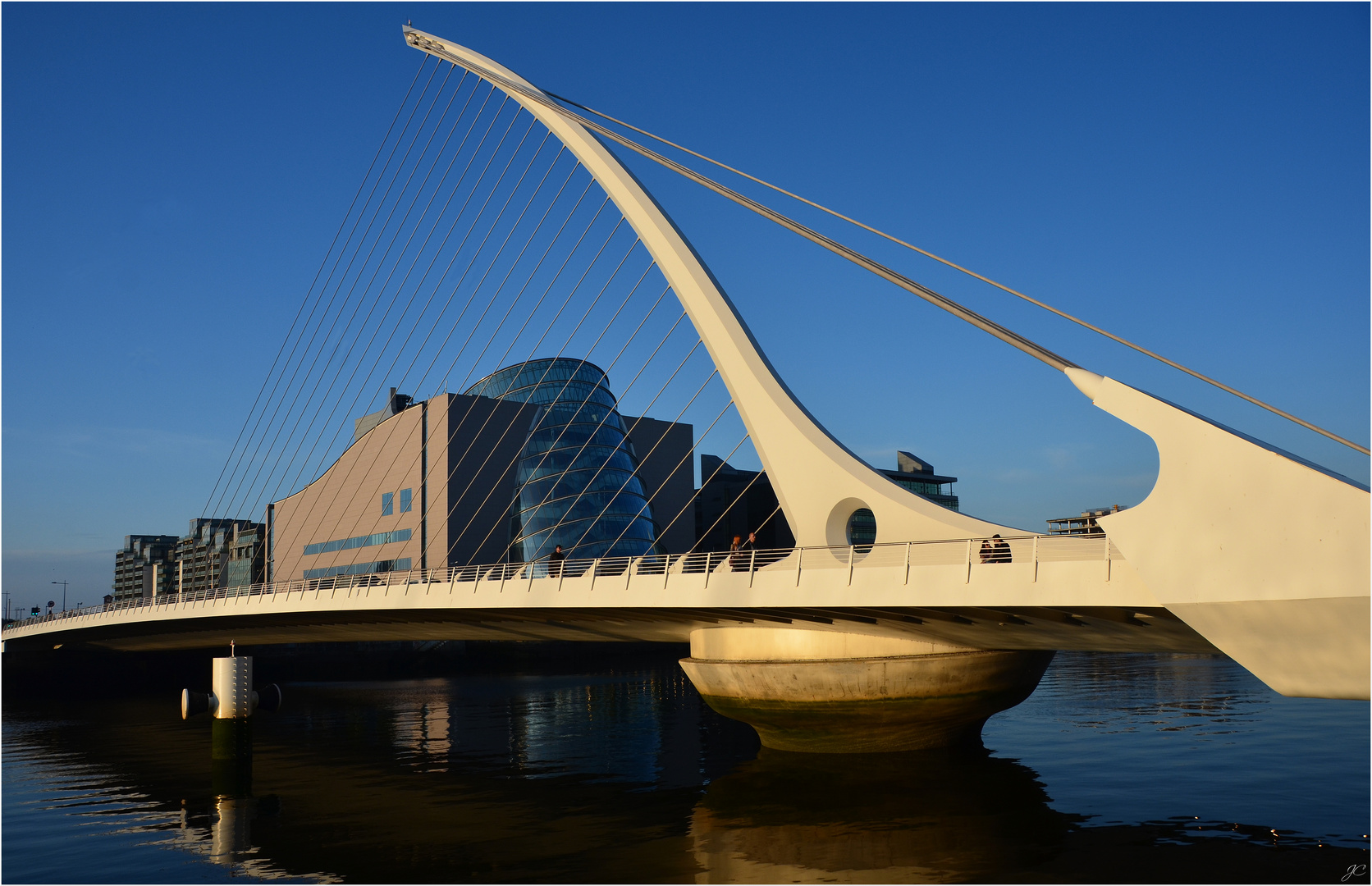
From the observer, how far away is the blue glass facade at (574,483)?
66500 mm

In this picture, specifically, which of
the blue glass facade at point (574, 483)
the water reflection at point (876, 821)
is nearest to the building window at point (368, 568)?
the blue glass facade at point (574, 483)

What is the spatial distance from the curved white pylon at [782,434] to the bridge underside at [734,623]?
6.10 feet

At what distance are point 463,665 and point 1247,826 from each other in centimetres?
5946

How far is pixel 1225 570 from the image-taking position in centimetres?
1148

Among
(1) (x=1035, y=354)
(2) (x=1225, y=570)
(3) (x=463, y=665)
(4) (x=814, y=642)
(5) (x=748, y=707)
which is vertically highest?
(1) (x=1035, y=354)

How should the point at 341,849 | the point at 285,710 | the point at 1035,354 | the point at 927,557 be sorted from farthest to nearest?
1. the point at 285,710
2. the point at 927,557
3. the point at 341,849
4. the point at 1035,354

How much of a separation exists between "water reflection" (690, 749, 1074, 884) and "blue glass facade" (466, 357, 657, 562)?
4163cm

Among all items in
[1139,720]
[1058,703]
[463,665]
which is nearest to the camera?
[1139,720]

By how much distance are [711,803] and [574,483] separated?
166 ft

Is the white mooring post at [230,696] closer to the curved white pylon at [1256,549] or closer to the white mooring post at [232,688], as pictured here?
the white mooring post at [232,688]

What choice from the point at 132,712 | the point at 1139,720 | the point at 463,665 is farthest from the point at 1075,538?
the point at 463,665

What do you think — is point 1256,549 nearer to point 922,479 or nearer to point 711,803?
point 711,803

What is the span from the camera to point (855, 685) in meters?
22.5

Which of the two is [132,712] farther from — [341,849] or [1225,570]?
[1225,570]
